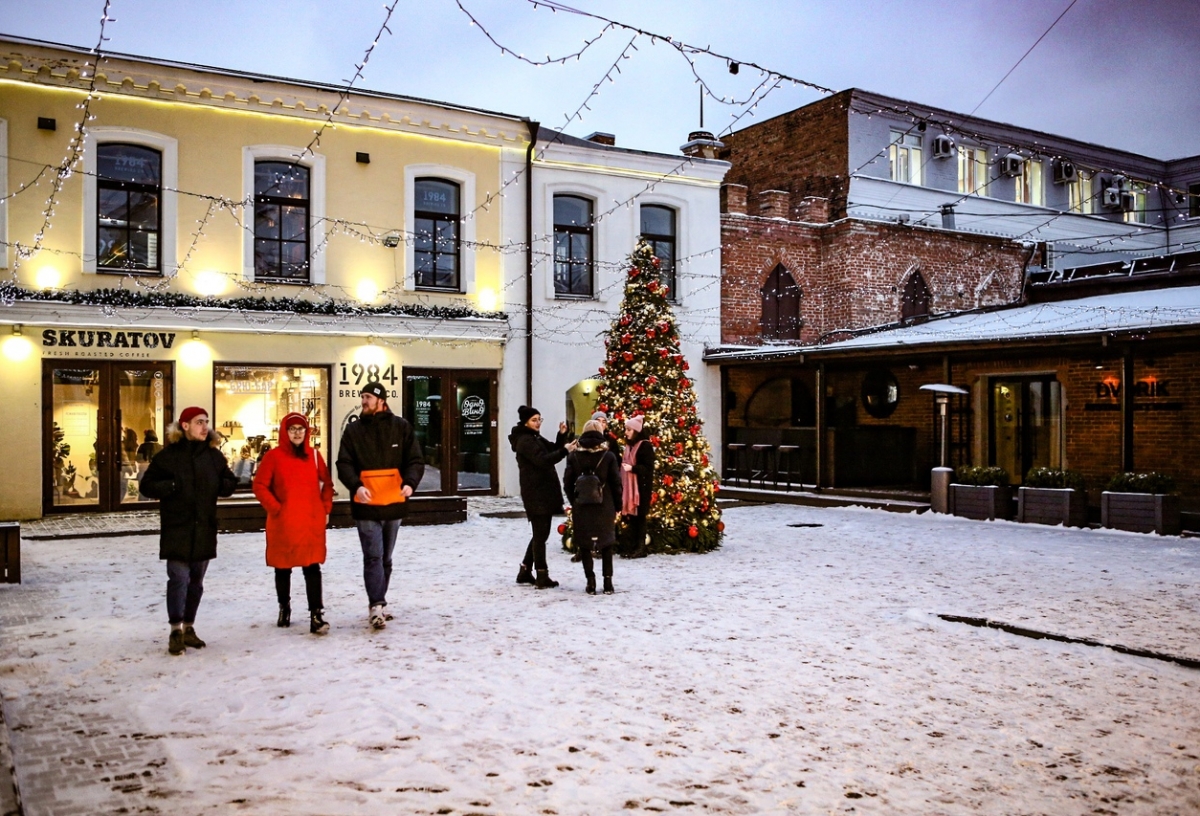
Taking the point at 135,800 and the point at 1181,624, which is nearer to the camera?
the point at 135,800

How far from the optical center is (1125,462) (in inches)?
547

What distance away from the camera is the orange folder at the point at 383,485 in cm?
704

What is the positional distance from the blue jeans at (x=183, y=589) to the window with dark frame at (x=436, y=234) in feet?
37.6

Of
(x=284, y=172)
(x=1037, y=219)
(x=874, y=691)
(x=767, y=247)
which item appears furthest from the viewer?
(x=1037, y=219)

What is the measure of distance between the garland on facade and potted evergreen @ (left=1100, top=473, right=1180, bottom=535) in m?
10.5

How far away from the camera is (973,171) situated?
2583cm

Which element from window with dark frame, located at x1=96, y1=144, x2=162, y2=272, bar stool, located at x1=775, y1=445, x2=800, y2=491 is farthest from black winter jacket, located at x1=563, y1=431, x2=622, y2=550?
bar stool, located at x1=775, y1=445, x2=800, y2=491

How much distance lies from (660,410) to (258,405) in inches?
315

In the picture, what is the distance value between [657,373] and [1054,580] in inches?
193

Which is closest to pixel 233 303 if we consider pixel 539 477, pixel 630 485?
pixel 630 485

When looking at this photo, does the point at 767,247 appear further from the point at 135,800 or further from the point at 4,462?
the point at 135,800

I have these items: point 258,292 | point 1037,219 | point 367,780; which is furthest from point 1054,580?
point 1037,219

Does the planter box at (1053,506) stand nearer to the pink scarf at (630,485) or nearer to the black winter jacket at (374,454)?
the pink scarf at (630,485)

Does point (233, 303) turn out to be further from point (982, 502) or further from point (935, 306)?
point (935, 306)
